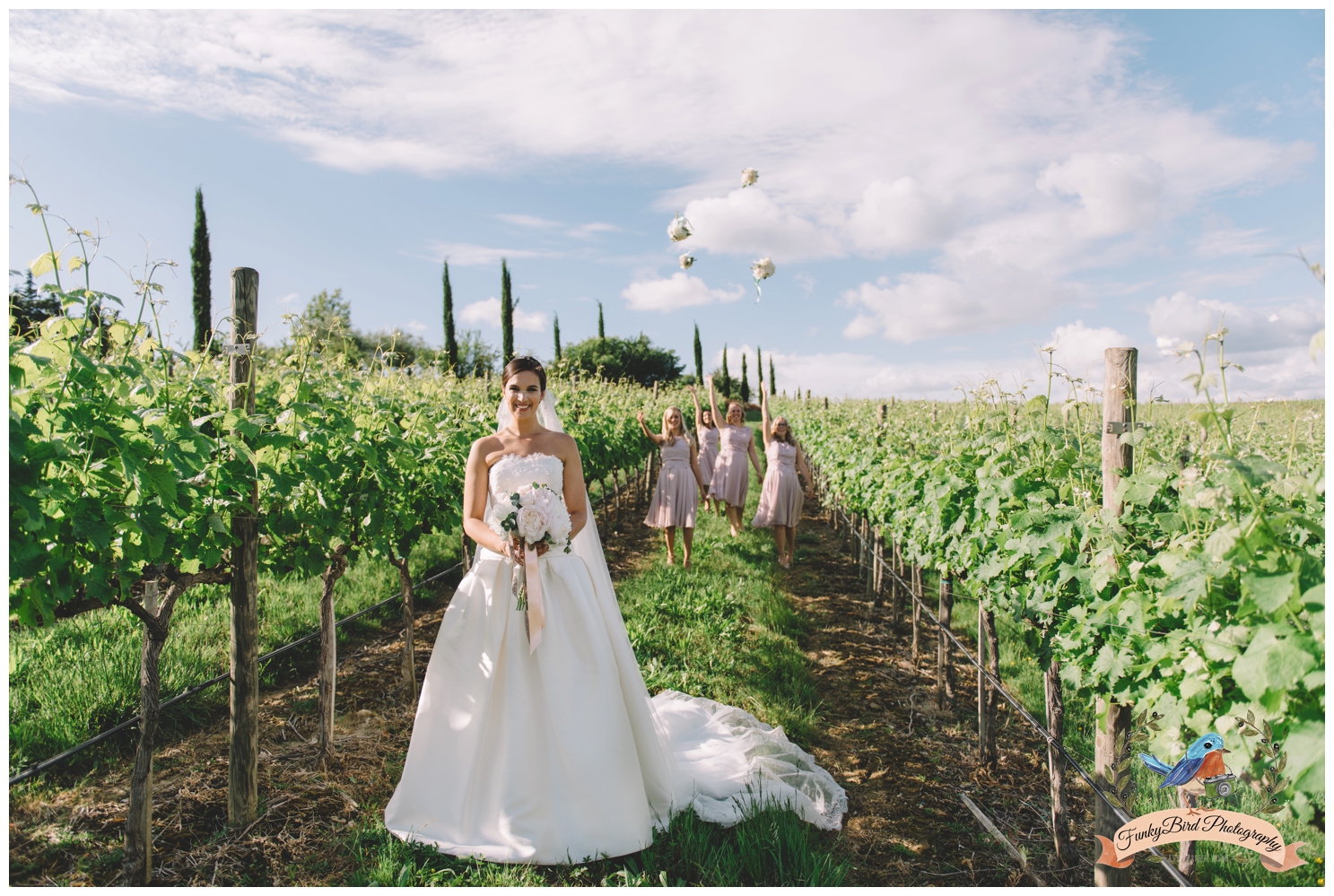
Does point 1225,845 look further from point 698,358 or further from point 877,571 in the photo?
point 698,358

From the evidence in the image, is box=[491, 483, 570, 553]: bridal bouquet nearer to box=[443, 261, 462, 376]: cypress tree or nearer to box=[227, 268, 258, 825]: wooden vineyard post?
box=[227, 268, 258, 825]: wooden vineyard post

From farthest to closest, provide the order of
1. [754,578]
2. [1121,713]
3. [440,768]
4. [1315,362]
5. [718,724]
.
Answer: [754,578] → [718,724] → [440,768] → [1121,713] → [1315,362]

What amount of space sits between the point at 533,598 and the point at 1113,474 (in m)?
2.45

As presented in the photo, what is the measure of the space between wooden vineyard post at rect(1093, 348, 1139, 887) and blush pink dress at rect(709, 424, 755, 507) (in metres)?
6.08

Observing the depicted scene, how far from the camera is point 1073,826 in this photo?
3.38 m

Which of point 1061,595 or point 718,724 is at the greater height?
point 1061,595

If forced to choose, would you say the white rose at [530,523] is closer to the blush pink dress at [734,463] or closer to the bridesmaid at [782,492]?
the bridesmaid at [782,492]

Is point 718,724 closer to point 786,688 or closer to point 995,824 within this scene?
point 786,688

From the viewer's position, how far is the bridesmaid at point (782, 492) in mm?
8102

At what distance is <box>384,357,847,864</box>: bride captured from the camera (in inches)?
115

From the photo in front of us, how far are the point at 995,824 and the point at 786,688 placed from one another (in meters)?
1.54

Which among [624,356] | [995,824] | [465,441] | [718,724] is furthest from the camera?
[624,356]

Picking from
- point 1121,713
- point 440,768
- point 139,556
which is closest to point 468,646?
point 440,768

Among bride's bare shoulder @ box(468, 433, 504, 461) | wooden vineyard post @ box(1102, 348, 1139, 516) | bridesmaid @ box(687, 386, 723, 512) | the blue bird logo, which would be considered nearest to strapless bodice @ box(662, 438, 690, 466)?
bridesmaid @ box(687, 386, 723, 512)
